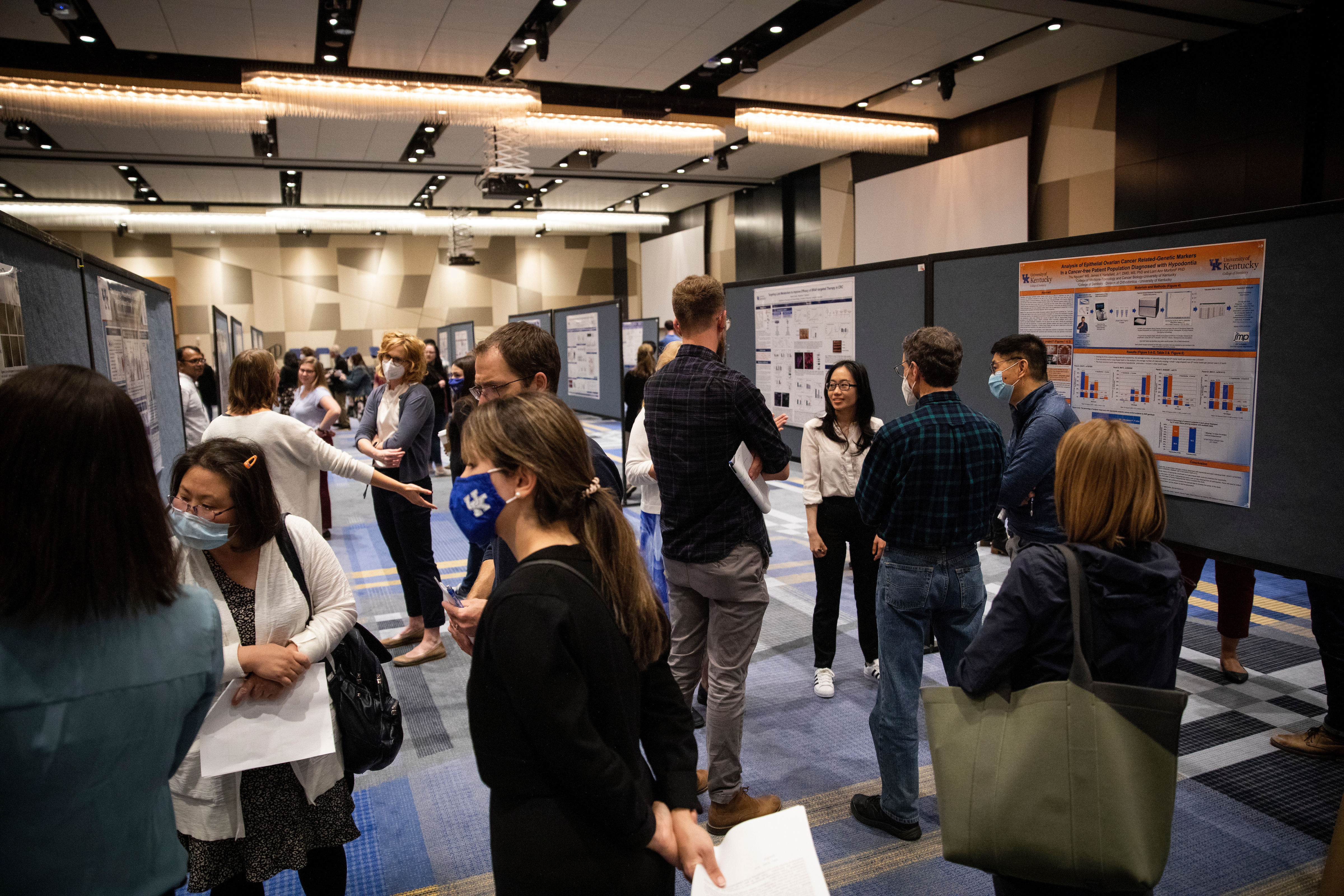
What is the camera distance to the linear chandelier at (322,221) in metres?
14.7

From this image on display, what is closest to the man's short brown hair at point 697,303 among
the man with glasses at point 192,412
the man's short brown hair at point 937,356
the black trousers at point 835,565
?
the man's short brown hair at point 937,356

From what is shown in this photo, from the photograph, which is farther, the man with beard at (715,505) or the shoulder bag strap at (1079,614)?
the man with beard at (715,505)

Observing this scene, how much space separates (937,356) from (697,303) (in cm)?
73

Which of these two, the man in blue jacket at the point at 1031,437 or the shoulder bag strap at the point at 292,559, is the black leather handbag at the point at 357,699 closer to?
the shoulder bag strap at the point at 292,559

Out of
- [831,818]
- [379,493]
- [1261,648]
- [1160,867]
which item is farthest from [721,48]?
[1160,867]

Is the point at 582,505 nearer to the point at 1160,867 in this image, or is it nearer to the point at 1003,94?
the point at 1160,867

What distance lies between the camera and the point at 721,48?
26.1ft

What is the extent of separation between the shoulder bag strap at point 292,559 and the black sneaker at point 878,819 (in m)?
1.81

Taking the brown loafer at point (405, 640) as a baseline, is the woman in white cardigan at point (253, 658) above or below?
above

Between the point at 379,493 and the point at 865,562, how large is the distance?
93.6 inches

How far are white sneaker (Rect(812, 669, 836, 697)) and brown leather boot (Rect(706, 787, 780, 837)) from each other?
0.97 meters

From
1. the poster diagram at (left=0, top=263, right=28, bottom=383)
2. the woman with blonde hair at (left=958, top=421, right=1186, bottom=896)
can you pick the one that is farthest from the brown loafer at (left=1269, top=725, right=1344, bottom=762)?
the poster diagram at (left=0, top=263, right=28, bottom=383)

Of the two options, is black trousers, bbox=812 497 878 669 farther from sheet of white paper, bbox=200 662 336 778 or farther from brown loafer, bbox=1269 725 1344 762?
sheet of white paper, bbox=200 662 336 778

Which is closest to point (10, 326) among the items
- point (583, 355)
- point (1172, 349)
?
point (1172, 349)
